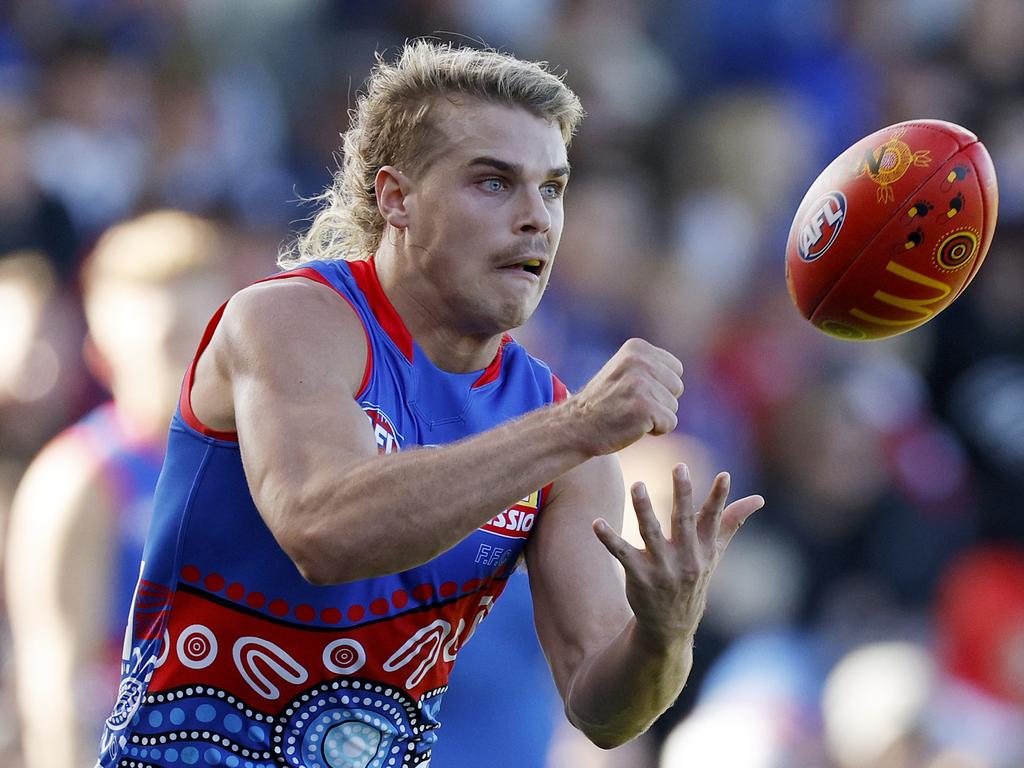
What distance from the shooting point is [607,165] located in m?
9.61

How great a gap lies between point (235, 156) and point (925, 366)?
13.3ft

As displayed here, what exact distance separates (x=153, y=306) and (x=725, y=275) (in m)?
4.25

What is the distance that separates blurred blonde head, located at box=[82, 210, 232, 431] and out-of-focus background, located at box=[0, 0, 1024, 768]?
0.11 m

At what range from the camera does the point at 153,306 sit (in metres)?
6.29

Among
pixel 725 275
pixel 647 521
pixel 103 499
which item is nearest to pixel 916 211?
pixel 647 521

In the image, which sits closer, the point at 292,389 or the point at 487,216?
the point at 292,389

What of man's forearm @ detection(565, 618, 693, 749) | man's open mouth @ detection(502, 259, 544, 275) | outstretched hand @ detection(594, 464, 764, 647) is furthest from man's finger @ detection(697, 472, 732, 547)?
man's open mouth @ detection(502, 259, 544, 275)

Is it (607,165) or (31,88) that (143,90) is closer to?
(31,88)

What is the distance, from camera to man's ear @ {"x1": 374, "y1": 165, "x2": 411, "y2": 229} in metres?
4.09

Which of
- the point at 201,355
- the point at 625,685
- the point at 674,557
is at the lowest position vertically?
the point at 625,685


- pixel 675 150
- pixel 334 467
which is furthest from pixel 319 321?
pixel 675 150

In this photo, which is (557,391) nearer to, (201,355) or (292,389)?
(201,355)

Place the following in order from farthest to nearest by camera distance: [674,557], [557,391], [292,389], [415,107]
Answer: [557,391]
[415,107]
[674,557]
[292,389]

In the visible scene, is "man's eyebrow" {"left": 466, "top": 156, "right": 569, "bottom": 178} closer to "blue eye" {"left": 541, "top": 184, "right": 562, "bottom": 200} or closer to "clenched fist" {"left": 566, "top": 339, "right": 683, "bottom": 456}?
"blue eye" {"left": 541, "top": 184, "right": 562, "bottom": 200}
